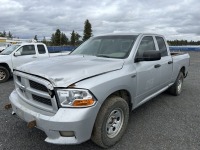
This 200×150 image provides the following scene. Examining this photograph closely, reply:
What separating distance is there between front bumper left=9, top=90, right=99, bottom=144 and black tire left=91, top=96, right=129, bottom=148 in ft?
0.58

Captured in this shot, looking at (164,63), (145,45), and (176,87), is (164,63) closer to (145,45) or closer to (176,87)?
(145,45)

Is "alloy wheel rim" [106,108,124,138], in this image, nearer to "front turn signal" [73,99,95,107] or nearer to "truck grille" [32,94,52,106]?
"front turn signal" [73,99,95,107]

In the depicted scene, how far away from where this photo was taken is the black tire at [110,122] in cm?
290

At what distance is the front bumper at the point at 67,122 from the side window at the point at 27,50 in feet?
23.9

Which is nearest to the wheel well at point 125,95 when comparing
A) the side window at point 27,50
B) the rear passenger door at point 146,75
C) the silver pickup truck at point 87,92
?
the silver pickup truck at point 87,92

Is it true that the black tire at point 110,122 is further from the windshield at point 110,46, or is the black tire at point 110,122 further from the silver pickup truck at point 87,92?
the windshield at point 110,46

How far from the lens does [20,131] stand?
12.3 feet

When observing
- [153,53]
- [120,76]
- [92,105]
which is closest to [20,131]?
[92,105]

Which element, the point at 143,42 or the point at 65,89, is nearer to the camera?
the point at 65,89

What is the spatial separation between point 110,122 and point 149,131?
999 mm

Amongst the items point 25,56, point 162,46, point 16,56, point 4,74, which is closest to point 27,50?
point 25,56

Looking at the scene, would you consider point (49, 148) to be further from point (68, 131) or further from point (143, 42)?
point (143, 42)

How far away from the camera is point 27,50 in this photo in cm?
966

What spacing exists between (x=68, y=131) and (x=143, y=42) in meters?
2.50
